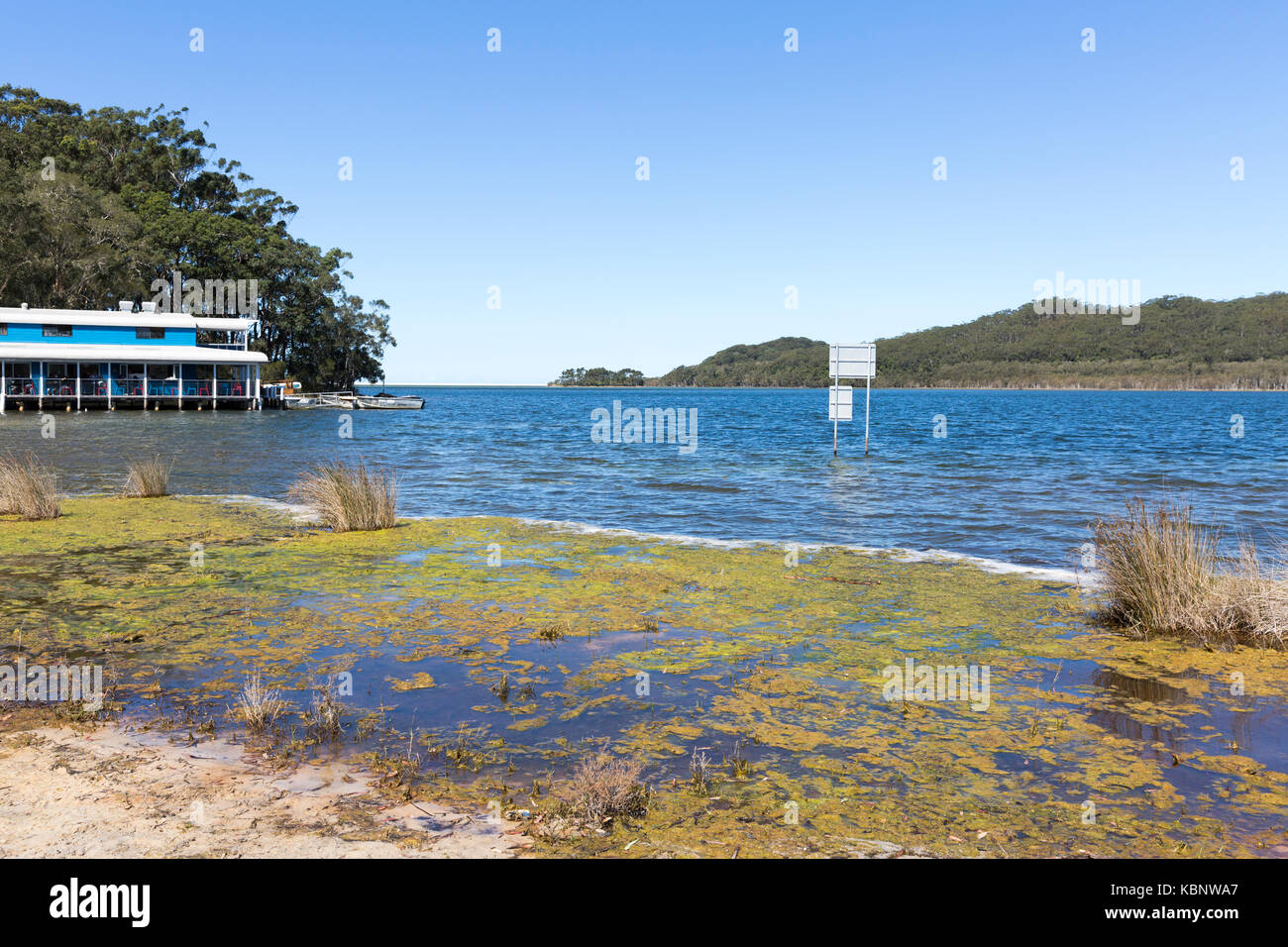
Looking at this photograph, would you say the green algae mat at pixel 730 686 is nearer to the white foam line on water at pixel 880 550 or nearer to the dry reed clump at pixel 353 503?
the white foam line on water at pixel 880 550

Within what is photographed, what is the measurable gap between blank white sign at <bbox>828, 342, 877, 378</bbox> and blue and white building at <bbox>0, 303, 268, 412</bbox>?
51545 millimetres

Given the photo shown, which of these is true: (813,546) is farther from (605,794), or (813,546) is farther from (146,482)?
(146,482)

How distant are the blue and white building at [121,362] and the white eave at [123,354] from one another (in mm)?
56

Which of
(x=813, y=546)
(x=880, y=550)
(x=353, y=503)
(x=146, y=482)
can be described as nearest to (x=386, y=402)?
(x=146, y=482)

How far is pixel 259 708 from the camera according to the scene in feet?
20.7

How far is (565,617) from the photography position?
983cm

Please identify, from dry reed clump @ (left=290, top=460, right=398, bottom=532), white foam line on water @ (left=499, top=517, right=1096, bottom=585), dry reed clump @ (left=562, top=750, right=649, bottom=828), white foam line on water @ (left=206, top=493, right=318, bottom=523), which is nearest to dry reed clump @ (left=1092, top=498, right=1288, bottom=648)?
white foam line on water @ (left=499, top=517, right=1096, bottom=585)

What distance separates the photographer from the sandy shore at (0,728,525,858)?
14.5 ft

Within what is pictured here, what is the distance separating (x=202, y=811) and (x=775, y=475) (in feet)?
81.9

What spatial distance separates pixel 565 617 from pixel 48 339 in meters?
63.1

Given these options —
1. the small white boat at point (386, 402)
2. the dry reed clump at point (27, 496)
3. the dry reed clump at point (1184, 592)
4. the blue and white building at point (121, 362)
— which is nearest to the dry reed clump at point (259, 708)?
the dry reed clump at point (1184, 592)
